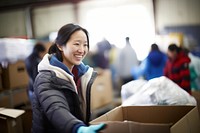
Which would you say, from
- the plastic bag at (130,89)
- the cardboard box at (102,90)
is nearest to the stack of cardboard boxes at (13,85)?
the cardboard box at (102,90)

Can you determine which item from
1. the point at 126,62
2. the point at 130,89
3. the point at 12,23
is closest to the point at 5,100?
the point at 12,23

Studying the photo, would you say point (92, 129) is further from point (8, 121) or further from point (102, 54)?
point (102, 54)

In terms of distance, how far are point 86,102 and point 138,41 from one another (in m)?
1.11

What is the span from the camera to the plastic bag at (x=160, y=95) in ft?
6.30

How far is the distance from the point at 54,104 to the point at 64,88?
13 centimetres

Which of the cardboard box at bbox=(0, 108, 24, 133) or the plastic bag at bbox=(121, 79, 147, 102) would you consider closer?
the cardboard box at bbox=(0, 108, 24, 133)

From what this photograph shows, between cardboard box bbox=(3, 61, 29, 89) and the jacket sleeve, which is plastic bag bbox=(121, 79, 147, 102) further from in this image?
cardboard box bbox=(3, 61, 29, 89)

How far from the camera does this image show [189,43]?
2.83 meters

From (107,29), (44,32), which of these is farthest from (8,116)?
(107,29)

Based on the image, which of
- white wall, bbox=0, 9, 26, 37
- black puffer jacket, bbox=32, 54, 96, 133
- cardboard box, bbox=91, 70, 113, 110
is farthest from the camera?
cardboard box, bbox=91, 70, 113, 110

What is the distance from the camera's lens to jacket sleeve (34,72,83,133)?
4.21 ft

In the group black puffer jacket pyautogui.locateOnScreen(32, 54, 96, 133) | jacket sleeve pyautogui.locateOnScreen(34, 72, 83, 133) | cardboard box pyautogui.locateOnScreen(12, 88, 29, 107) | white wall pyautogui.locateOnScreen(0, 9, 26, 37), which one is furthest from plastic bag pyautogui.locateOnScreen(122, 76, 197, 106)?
cardboard box pyautogui.locateOnScreen(12, 88, 29, 107)

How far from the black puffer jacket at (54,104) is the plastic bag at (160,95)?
0.56m

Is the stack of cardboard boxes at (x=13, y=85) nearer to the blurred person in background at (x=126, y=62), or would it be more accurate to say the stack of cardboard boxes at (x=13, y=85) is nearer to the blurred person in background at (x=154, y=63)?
the blurred person in background at (x=126, y=62)
